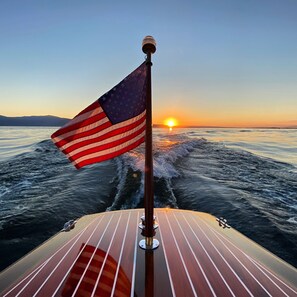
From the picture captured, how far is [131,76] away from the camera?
2.34 meters

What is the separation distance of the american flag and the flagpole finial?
139mm

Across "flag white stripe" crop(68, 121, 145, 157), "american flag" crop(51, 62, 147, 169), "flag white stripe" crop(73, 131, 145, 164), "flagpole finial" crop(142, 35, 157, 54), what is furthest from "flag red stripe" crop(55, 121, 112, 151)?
"flagpole finial" crop(142, 35, 157, 54)

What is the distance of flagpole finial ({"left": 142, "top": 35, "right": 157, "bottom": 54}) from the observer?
2.21 meters

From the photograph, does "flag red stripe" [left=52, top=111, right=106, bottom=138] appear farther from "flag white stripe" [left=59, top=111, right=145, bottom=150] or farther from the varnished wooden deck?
the varnished wooden deck

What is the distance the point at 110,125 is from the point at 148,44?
97 centimetres

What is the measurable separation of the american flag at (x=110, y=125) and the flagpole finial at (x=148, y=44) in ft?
0.45

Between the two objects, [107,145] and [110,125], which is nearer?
[110,125]

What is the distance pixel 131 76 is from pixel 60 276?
2.24 m

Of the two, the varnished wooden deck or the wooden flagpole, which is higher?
the wooden flagpole

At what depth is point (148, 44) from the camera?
221 centimetres

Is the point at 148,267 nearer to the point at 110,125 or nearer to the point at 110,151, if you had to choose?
the point at 110,151

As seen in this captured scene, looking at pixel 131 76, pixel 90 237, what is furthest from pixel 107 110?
pixel 90 237

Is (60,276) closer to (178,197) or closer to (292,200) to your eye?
(178,197)

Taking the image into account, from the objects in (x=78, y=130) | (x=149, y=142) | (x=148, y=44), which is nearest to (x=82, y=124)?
(x=78, y=130)
